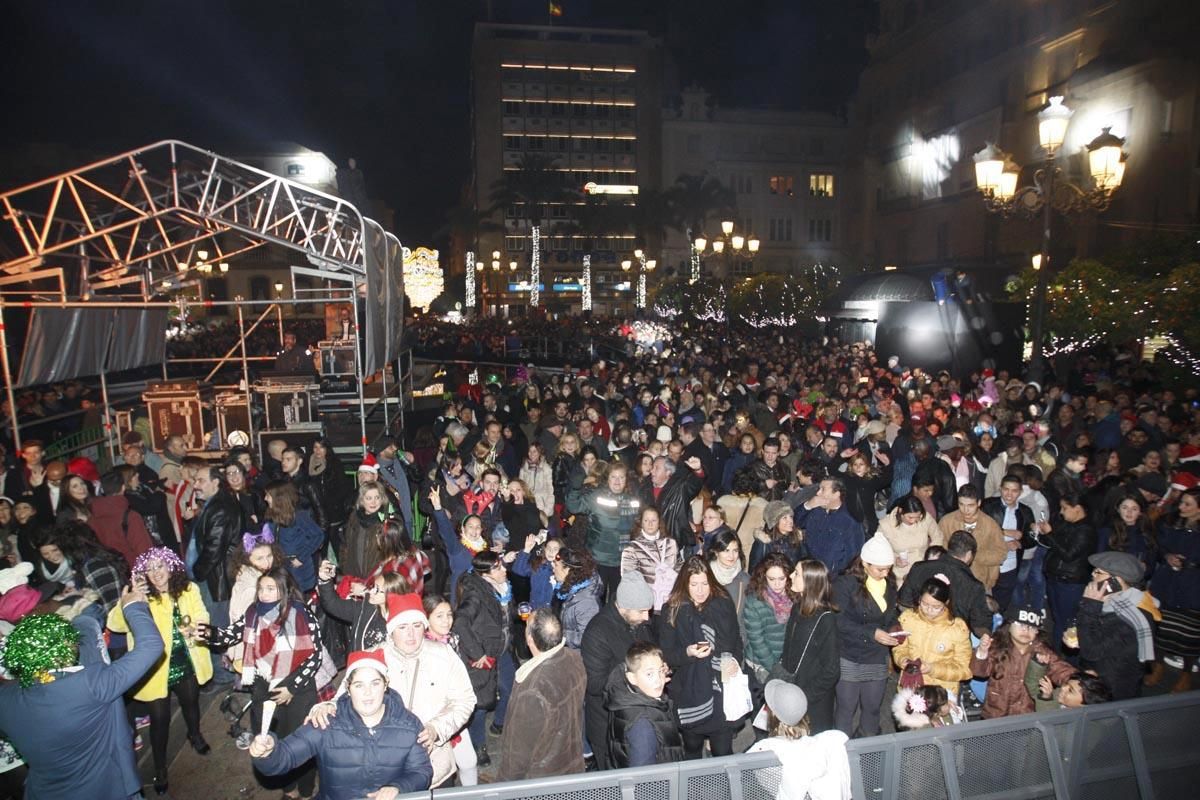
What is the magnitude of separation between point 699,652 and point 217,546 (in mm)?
4145

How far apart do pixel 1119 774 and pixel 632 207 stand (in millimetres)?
65618

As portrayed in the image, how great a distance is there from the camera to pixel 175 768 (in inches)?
195

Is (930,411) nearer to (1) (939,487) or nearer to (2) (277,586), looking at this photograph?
(1) (939,487)

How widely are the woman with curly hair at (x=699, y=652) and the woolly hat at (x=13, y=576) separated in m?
4.59

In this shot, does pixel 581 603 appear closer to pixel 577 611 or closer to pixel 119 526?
pixel 577 611

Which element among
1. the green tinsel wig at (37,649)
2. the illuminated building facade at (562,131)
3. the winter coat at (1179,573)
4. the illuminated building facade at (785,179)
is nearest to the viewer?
the green tinsel wig at (37,649)

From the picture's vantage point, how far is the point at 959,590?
4.93m

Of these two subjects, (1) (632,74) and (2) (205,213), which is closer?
(2) (205,213)

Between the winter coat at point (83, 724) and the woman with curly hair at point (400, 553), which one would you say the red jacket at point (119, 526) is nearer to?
the woman with curly hair at point (400, 553)

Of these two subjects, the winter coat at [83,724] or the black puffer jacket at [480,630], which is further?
the black puffer jacket at [480,630]

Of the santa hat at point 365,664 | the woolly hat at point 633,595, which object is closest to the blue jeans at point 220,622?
the santa hat at point 365,664

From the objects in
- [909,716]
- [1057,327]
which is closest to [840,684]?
[909,716]

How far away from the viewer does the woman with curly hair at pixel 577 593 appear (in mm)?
4742

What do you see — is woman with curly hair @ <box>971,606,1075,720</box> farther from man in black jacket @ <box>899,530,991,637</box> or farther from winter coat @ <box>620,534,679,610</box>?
winter coat @ <box>620,534,679,610</box>
